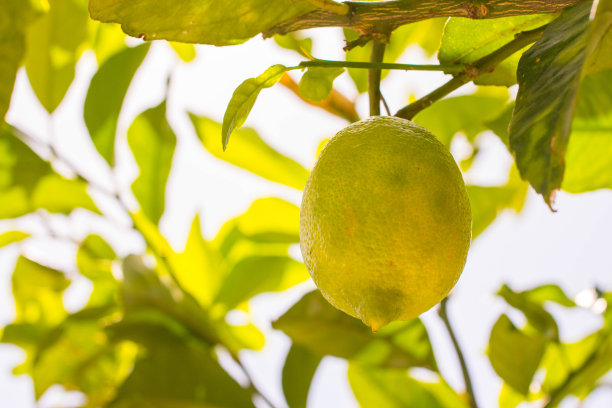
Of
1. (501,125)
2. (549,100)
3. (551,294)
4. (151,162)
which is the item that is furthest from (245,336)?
(549,100)

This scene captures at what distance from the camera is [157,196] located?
113cm

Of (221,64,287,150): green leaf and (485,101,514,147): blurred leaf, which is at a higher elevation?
(221,64,287,150): green leaf

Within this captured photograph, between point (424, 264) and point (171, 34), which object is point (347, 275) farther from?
point (171, 34)

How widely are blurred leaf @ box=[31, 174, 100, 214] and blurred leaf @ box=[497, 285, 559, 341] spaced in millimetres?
786

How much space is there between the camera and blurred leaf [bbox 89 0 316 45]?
461 millimetres

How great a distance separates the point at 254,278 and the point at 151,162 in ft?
0.97

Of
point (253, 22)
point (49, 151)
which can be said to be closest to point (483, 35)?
point (253, 22)

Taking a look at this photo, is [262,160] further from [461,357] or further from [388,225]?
[388,225]

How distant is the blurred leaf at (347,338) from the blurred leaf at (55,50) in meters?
0.60

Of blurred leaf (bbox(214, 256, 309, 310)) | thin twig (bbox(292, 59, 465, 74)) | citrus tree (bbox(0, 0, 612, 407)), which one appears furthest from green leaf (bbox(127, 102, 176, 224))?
thin twig (bbox(292, 59, 465, 74))

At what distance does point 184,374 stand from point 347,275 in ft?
2.07

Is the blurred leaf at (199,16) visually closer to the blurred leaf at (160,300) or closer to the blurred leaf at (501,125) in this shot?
the blurred leaf at (501,125)

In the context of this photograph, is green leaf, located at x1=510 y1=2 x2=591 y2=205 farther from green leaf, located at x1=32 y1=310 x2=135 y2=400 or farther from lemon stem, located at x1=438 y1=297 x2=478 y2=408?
green leaf, located at x1=32 y1=310 x2=135 y2=400

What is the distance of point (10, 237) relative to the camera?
4.27 ft
